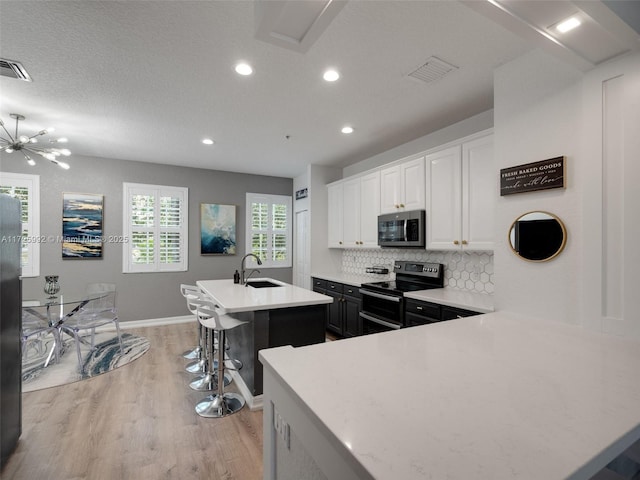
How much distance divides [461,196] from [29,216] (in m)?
5.68

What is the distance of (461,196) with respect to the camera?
112 inches

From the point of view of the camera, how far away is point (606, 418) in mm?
790

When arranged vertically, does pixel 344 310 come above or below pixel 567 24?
below

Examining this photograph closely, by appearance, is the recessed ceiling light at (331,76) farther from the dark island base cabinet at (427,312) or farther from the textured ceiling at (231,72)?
the dark island base cabinet at (427,312)

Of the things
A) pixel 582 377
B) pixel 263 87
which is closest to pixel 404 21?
pixel 263 87

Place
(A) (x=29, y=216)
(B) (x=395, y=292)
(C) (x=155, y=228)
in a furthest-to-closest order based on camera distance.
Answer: (C) (x=155, y=228) → (A) (x=29, y=216) → (B) (x=395, y=292)

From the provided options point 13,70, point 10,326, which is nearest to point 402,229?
point 10,326

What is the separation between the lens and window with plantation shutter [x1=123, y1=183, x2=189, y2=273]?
4922 millimetres

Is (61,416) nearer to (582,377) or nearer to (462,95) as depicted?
(582,377)

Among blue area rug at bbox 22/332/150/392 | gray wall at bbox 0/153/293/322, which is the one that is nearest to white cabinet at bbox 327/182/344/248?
gray wall at bbox 0/153/293/322

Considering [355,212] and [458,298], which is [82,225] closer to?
[355,212]

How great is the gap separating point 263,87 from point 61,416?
3174 mm

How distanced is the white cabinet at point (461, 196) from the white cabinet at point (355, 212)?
95cm

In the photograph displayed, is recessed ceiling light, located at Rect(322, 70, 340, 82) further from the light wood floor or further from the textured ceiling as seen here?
the light wood floor
